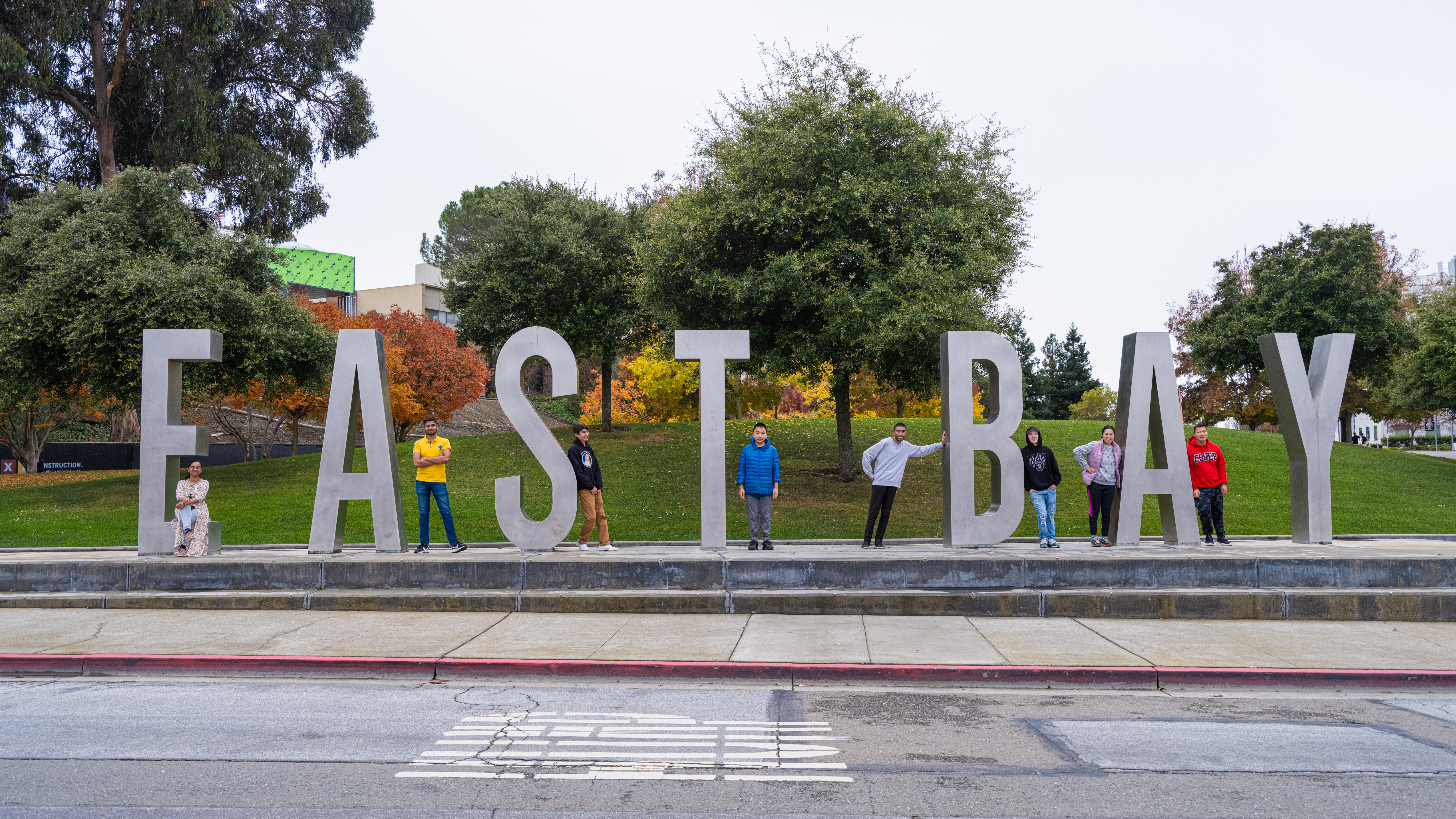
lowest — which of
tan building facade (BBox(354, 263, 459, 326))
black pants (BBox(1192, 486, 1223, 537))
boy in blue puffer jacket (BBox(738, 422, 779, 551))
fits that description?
black pants (BBox(1192, 486, 1223, 537))

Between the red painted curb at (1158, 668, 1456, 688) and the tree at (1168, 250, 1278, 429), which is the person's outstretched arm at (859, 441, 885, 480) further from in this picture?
the tree at (1168, 250, 1278, 429)

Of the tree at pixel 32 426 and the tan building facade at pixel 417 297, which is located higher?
the tan building facade at pixel 417 297

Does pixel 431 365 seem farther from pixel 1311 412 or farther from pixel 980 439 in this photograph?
pixel 1311 412

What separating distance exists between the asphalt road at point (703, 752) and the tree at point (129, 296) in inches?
567

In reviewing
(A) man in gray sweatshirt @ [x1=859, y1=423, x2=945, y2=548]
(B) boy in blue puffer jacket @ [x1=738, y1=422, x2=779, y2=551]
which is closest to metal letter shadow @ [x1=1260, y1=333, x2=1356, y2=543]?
(A) man in gray sweatshirt @ [x1=859, y1=423, x2=945, y2=548]

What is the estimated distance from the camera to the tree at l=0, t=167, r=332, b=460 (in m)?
20.1

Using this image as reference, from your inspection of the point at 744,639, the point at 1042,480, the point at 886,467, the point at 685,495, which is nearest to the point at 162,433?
the point at 744,639

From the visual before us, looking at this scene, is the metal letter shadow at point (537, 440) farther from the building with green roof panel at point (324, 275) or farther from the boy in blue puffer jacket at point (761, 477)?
the building with green roof panel at point (324, 275)

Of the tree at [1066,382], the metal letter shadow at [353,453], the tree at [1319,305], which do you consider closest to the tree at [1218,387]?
the tree at [1319,305]

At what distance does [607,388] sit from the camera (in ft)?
92.8

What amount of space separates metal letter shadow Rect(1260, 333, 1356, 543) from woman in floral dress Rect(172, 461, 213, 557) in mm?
14311

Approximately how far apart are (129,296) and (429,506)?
12.7 meters

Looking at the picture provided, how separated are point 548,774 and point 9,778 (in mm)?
2858

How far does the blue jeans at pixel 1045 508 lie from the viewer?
41.3 ft
